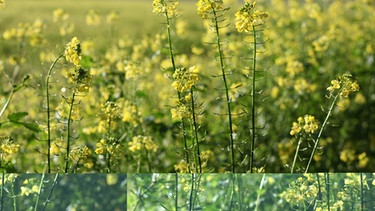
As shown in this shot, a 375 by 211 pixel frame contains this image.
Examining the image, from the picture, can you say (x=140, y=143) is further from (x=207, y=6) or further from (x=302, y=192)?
(x=302, y=192)

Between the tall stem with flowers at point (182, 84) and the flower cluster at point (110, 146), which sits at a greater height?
the tall stem with flowers at point (182, 84)

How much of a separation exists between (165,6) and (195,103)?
0.33 meters

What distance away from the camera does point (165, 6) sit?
83.4 inches

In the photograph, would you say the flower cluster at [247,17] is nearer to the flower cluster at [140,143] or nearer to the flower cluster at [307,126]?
the flower cluster at [307,126]

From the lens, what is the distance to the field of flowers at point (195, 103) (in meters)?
2.13

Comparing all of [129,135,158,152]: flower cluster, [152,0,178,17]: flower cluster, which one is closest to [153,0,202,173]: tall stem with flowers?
[152,0,178,17]: flower cluster

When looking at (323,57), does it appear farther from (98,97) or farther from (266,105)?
(98,97)

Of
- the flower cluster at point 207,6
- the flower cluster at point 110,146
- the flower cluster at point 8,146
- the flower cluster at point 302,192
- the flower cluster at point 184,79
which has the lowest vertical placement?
the flower cluster at point 302,192

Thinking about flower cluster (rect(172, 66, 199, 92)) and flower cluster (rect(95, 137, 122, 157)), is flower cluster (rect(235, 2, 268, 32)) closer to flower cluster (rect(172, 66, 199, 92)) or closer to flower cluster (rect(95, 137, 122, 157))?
flower cluster (rect(172, 66, 199, 92))

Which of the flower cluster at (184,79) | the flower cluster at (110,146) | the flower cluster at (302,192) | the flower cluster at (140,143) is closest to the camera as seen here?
the flower cluster at (302,192)

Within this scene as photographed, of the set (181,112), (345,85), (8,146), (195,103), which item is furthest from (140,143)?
(345,85)

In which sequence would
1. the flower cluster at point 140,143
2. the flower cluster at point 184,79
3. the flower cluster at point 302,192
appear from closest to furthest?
the flower cluster at point 302,192
the flower cluster at point 184,79
the flower cluster at point 140,143

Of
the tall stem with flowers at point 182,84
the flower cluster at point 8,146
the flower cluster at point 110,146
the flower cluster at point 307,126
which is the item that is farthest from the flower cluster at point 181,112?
the flower cluster at point 8,146

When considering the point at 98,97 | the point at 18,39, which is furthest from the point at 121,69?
the point at 18,39
